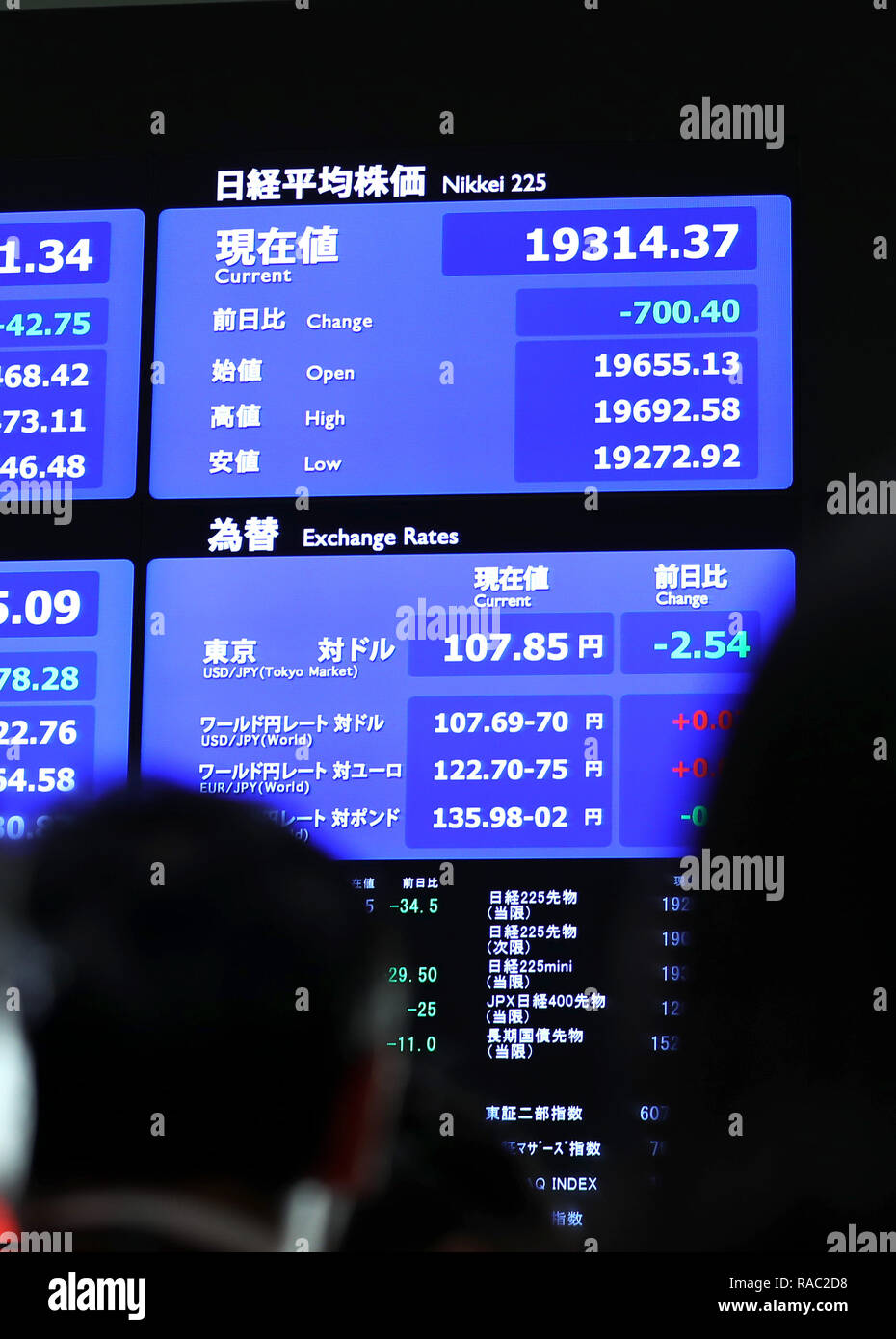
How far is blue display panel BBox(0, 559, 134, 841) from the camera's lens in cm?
151

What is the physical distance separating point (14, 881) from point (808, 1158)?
689 millimetres

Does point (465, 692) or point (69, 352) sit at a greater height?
point (69, 352)

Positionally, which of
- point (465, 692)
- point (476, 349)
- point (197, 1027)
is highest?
point (476, 349)

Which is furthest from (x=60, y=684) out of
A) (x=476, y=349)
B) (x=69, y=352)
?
(x=476, y=349)

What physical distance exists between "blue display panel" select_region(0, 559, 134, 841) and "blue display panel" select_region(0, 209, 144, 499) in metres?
0.08

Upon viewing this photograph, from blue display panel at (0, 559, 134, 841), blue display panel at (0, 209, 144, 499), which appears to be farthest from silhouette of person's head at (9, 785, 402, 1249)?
blue display panel at (0, 209, 144, 499)

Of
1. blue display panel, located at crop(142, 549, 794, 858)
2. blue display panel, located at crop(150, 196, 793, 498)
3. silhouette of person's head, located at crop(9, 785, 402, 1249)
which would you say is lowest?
silhouette of person's head, located at crop(9, 785, 402, 1249)

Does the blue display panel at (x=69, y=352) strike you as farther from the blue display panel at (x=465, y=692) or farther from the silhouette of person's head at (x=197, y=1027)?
the silhouette of person's head at (x=197, y=1027)

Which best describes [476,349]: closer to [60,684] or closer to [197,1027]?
[60,684]

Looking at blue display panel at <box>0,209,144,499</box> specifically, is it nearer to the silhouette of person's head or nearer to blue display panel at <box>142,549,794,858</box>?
blue display panel at <box>142,549,794,858</box>

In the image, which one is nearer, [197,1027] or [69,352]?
[197,1027]

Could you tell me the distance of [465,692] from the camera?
150 centimetres

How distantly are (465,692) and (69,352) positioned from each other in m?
0.47

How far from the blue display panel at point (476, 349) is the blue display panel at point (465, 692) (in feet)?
0.28
